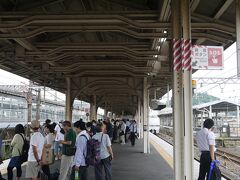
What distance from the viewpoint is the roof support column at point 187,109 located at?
6426 mm

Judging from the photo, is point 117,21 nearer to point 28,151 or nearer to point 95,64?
point 28,151

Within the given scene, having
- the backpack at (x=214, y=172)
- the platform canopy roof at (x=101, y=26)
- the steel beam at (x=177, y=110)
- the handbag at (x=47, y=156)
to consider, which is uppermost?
the platform canopy roof at (x=101, y=26)

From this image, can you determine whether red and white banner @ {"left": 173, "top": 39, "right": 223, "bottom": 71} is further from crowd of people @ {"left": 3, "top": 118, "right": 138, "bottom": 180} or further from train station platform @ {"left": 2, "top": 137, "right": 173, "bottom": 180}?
train station platform @ {"left": 2, "top": 137, "right": 173, "bottom": 180}

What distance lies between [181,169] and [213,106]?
24836mm

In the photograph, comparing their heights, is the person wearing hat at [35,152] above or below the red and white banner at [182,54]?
below

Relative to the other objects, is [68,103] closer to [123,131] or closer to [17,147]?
[123,131]

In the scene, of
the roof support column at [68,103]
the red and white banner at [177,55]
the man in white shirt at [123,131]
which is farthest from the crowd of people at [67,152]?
the man in white shirt at [123,131]

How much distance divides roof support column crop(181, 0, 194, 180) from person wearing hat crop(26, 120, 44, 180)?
115 inches

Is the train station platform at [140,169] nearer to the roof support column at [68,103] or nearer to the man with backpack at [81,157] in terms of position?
the man with backpack at [81,157]

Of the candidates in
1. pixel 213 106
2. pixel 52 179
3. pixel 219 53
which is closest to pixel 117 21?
pixel 219 53

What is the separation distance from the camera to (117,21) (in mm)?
7594

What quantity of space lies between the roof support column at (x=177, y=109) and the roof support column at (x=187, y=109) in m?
0.14

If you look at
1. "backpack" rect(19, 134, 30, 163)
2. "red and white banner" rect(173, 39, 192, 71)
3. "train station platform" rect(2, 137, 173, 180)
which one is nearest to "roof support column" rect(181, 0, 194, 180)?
"red and white banner" rect(173, 39, 192, 71)

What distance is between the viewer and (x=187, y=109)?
6.50 metres
